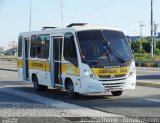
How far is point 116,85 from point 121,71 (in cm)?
51

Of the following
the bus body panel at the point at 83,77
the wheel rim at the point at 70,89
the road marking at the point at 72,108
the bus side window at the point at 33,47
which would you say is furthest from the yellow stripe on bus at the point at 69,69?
the bus side window at the point at 33,47

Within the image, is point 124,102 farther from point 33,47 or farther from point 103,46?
point 33,47

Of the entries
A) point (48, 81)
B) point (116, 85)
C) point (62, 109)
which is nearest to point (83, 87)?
point (116, 85)

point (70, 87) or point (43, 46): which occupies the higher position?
point (43, 46)

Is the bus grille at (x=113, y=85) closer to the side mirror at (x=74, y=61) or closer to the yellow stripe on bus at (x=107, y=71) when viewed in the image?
the yellow stripe on bus at (x=107, y=71)

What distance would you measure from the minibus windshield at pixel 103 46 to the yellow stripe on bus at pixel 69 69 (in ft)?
1.76

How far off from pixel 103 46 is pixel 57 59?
93.4 inches

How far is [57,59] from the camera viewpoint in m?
17.7

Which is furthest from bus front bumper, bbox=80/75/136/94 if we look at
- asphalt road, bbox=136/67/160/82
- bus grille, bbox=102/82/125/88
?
asphalt road, bbox=136/67/160/82

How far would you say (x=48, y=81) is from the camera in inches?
724

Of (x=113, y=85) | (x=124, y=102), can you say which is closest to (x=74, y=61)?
(x=113, y=85)

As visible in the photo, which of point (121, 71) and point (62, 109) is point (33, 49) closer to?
point (121, 71)

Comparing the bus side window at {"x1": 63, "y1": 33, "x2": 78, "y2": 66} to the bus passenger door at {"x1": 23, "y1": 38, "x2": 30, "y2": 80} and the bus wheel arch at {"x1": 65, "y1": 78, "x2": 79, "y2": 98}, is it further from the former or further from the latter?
the bus passenger door at {"x1": 23, "y1": 38, "x2": 30, "y2": 80}

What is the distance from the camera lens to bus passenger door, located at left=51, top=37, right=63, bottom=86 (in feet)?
57.3
